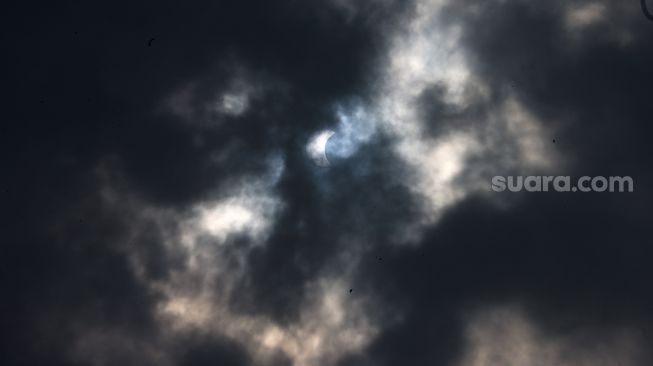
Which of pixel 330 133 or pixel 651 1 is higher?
pixel 651 1

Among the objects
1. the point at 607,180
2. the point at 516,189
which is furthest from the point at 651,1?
the point at 516,189

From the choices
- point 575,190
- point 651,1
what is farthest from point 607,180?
point 651,1

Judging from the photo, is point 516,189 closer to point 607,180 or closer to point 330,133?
point 607,180

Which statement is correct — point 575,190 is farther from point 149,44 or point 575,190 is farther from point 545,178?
point 149,44

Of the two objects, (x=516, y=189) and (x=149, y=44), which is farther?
(x=516, y=189)

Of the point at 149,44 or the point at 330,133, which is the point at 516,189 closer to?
the point at 330,133

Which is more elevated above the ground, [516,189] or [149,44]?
[149,44]

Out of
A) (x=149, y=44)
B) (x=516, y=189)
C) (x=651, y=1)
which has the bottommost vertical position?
(x=516, y=189)
